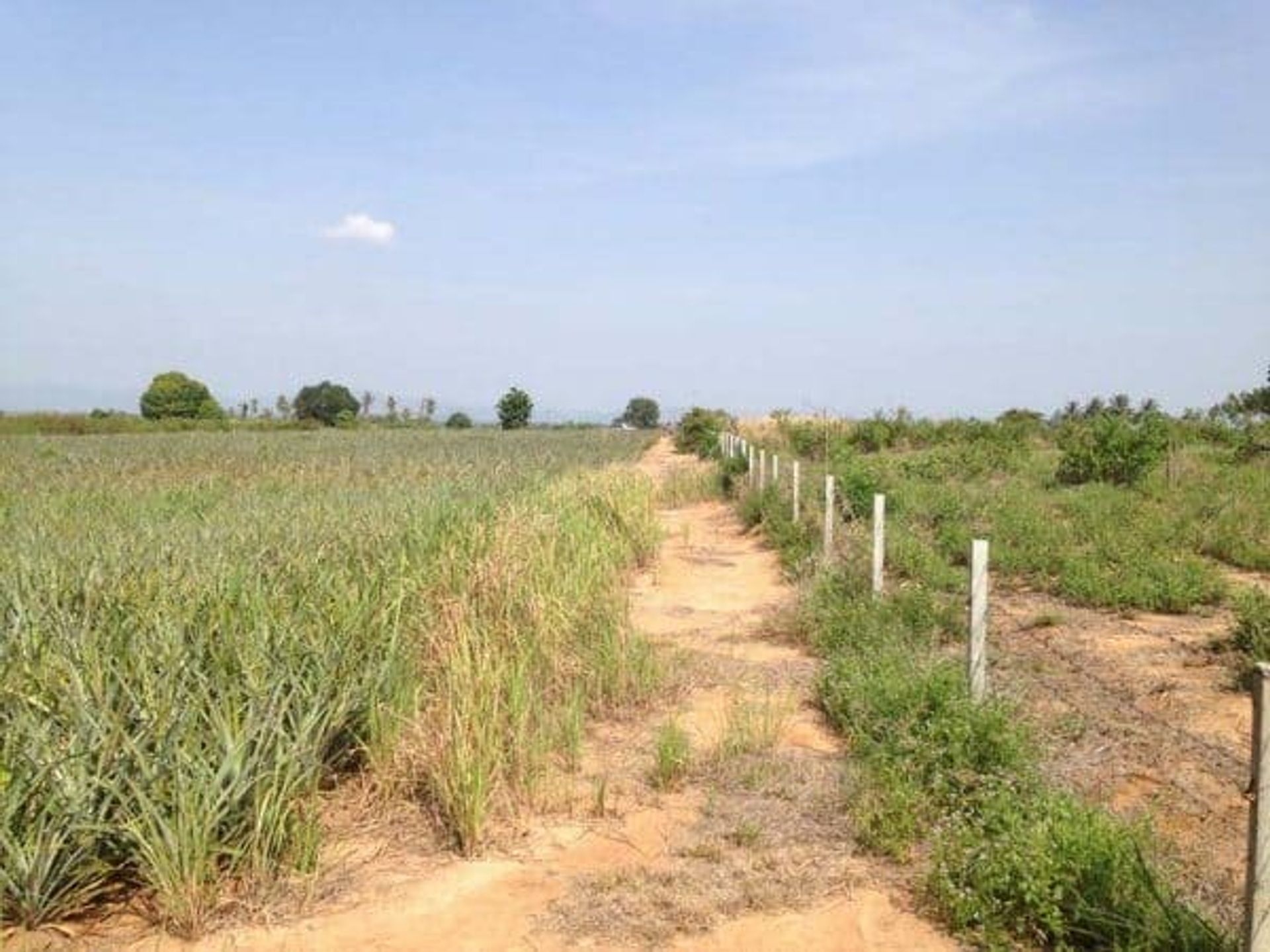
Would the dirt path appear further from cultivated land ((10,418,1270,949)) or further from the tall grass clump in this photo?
the tall grass clump

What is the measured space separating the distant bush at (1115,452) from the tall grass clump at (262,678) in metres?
10.6

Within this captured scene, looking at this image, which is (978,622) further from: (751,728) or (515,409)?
(515,409)

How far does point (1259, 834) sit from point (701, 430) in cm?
4124

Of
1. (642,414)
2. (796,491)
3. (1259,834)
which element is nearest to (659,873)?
(1259,834)

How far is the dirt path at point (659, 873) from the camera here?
3.64m

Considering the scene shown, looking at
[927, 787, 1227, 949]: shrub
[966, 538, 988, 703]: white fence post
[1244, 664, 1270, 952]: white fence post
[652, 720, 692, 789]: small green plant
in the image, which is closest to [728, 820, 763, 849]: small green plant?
[652, 720, 692, 789]: small green plant

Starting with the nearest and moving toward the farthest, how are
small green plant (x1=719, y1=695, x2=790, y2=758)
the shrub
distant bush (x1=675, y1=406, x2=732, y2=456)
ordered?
the shrub
small green plant (x1=719, y1=695, x2=790, y2=758)
distant bush (x1=675, y1=406, x2=732, y2=456)

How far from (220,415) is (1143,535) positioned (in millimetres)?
75157

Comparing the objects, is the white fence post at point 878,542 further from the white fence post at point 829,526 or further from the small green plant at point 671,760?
the small green plant at point 671,760

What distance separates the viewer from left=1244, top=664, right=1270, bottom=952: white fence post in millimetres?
2689

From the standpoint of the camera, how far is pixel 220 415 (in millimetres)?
75250

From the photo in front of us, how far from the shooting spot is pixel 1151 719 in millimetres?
5543

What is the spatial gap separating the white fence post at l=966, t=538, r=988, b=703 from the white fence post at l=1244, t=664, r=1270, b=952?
2599 millimetres

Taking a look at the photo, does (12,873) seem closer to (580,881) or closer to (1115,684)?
(580,881)
